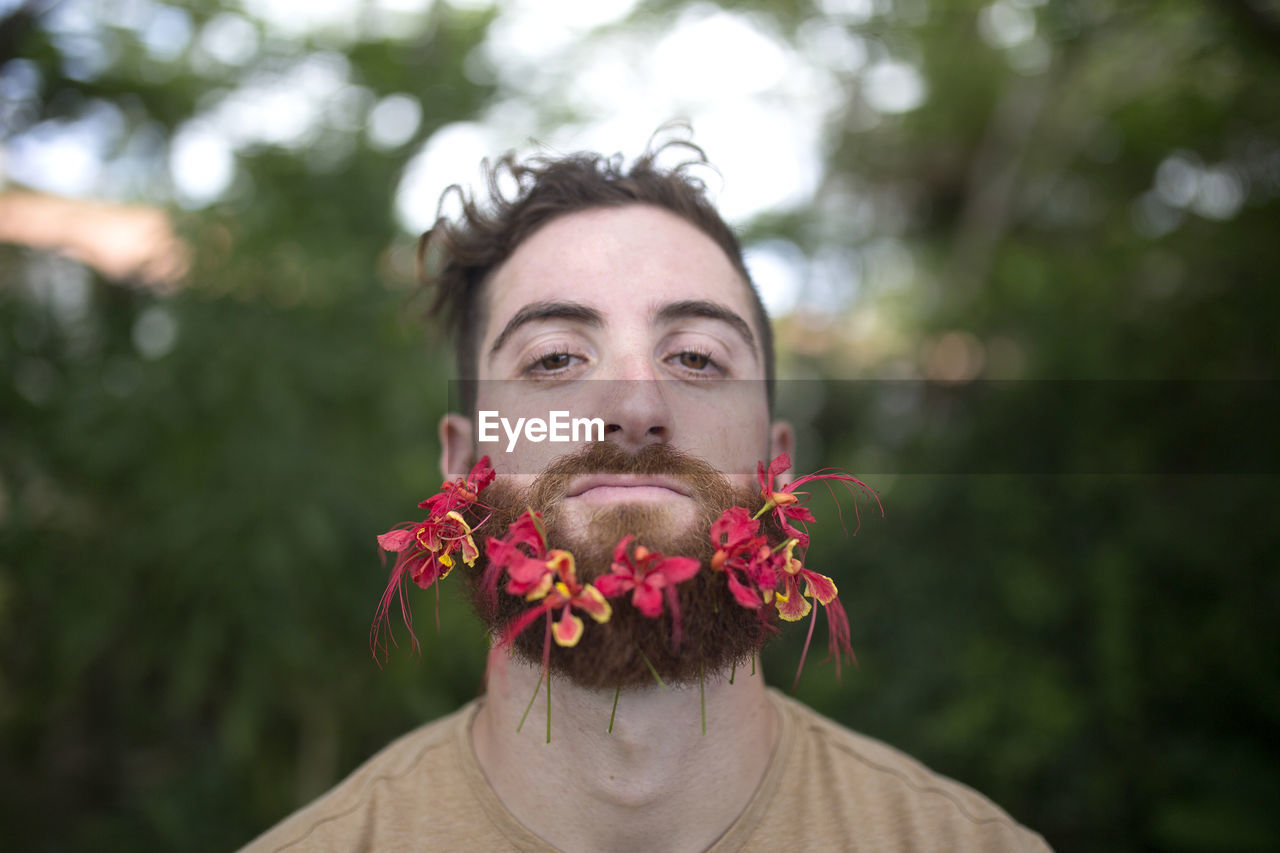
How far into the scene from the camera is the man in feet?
5.00

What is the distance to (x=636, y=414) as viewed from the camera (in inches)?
64.4

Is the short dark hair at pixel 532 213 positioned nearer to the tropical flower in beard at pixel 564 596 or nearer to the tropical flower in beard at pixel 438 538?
the tropical flower in beard at pixel 438 538

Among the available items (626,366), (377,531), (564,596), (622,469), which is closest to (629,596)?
(564,596)

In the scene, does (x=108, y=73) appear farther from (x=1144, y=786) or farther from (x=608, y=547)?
(x=1144, y=786)

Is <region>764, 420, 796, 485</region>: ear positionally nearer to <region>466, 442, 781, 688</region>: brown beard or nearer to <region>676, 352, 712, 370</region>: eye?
<region>676, 352, 712, 370</region>: eye

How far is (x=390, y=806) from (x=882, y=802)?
1.08 meters

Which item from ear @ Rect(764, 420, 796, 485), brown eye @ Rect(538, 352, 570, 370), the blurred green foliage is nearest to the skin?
brown eye @ Rect(538, 352, 570, 370)

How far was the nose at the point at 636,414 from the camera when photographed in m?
1.64

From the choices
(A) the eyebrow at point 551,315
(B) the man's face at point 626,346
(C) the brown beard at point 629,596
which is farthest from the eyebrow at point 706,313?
(C) the brown beard at point 629,596

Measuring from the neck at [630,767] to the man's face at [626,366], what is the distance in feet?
0.68

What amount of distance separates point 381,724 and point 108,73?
434 centimetres

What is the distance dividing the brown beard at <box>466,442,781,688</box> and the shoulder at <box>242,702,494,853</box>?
389 mm

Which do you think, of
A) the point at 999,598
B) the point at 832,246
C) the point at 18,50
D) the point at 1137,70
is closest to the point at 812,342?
the point at 832,246

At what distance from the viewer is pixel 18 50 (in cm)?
459
